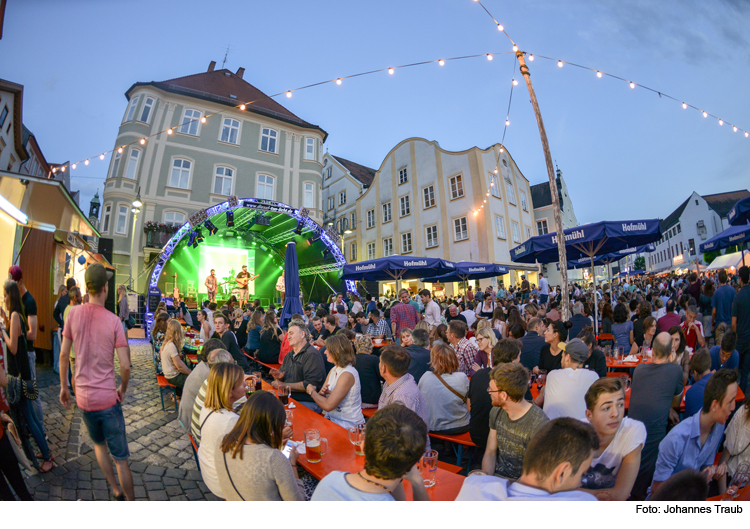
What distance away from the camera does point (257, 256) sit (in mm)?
23156

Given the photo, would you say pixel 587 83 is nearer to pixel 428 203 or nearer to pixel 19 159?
pixel 19 159

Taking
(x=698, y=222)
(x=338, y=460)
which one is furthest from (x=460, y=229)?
(x=698, y=222)

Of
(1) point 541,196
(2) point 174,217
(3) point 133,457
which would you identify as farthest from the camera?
(1) point 541,196

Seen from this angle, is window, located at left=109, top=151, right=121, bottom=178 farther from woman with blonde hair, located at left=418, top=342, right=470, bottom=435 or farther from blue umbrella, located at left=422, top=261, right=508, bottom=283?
woman with blonde hair, located at left=418, top=342, right=470, bottom=435

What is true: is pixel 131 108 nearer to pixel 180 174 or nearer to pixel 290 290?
pixel 180 174

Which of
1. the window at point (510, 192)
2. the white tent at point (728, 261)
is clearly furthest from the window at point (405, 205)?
the white tent at point (728, 261)

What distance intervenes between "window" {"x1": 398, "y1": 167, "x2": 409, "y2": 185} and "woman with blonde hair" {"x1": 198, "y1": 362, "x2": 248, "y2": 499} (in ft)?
78.0

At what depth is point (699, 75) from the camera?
440 cm

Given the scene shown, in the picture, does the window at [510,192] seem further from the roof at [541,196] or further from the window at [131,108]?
the window at [131,108]

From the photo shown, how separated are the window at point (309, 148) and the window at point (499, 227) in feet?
40.7

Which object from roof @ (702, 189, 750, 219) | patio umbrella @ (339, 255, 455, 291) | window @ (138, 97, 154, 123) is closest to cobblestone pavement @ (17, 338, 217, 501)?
patio umbrella @ (339, 255, 455, 291)

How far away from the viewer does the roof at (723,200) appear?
133 ft

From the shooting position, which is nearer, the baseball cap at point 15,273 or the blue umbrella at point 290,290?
the baseball cap at point 15,273

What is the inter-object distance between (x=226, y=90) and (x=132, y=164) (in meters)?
9.14
